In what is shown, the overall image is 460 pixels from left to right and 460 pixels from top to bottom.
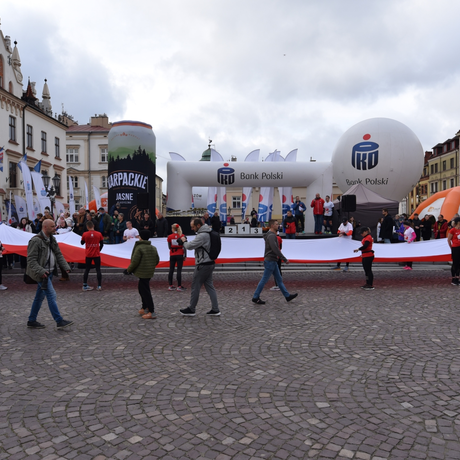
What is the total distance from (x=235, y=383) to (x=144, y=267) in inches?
150

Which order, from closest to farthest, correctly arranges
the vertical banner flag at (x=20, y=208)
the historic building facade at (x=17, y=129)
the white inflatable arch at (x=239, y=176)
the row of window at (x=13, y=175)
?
the white inflatable arch at (x=239, y=176) → the vertical banner flag at (x=20, y=208) → the historic building facade at (x=17, y=129) → the row of window at (x=13, y=175)

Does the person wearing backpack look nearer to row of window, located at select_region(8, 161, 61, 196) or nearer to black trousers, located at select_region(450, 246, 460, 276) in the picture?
black trousers, located at select_region(450, 246, 460, 276)

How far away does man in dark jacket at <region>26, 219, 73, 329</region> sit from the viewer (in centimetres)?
695

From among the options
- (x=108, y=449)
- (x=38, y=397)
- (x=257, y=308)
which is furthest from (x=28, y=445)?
(x=257, y=308)

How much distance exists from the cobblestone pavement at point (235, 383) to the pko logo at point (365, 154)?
58.6ft

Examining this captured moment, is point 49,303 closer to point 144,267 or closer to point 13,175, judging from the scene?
point 144,267

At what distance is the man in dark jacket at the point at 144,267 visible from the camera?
7832 millimetres

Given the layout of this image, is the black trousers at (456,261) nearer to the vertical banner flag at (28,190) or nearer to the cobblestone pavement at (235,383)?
the cobblestone pavement at (235,383)

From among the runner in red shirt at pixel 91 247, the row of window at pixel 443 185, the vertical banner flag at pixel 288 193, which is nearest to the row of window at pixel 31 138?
the vertical banner flag at pixel 288 193

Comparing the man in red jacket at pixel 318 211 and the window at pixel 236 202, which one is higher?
the window at pixel 236 202

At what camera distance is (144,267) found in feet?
26.4

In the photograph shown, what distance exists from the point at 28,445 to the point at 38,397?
976 millimetres

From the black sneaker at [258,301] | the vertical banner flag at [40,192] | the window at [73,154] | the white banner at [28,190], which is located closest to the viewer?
the black sneaker at [258,301]

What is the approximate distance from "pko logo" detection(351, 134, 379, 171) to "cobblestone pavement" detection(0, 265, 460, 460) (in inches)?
704
